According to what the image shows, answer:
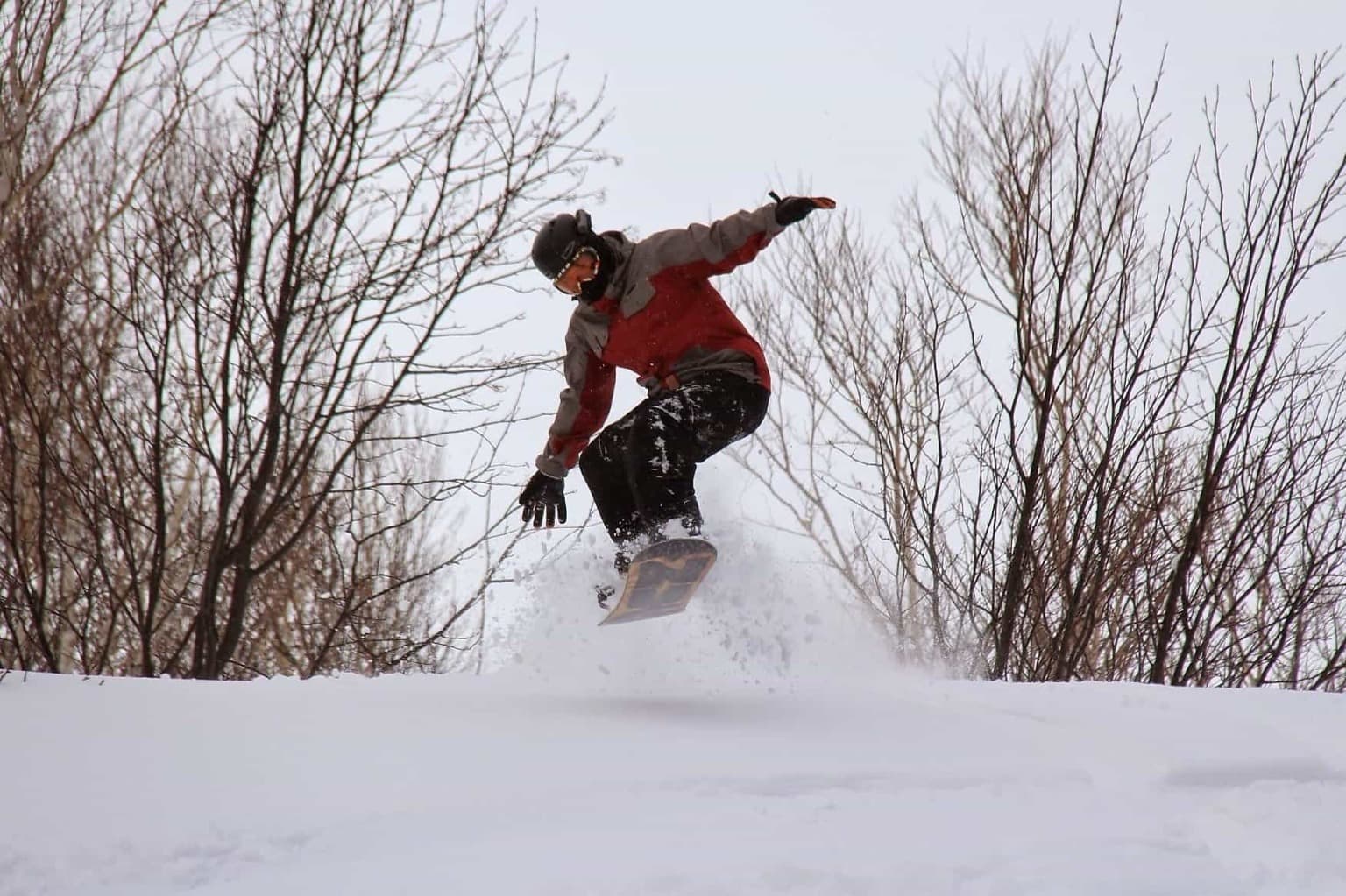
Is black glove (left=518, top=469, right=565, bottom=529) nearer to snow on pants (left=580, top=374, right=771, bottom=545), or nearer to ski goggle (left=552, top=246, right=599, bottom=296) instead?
snow on pants (left=580, top=374, right=771, bottom=545)

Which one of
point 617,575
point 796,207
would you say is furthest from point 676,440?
point 796,207

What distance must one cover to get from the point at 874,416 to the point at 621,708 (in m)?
5.66

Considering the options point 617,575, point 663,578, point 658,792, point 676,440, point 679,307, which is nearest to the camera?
point 658,792

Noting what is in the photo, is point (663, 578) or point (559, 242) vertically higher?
point (559, 242)

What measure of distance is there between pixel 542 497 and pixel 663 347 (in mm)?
783

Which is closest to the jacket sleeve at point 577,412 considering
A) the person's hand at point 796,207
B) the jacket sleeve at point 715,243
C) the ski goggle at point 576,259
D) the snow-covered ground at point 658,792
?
the ski goggle at point 576,259

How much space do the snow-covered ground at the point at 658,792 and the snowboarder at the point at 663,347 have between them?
712 millimetres

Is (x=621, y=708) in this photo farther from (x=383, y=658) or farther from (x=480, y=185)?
(x=383, y=658)

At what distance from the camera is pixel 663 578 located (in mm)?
2754

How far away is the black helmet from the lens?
9.53 feet

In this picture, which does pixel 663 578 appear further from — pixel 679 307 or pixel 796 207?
pixel 796 207

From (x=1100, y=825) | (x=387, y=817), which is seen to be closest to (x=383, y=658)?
(x=387, y=817)

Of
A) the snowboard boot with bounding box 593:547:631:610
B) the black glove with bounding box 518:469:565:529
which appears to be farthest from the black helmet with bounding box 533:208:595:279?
the snowboard boot with bounding box 593:547:631:610

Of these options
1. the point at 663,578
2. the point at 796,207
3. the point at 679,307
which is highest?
the point at 796,207
